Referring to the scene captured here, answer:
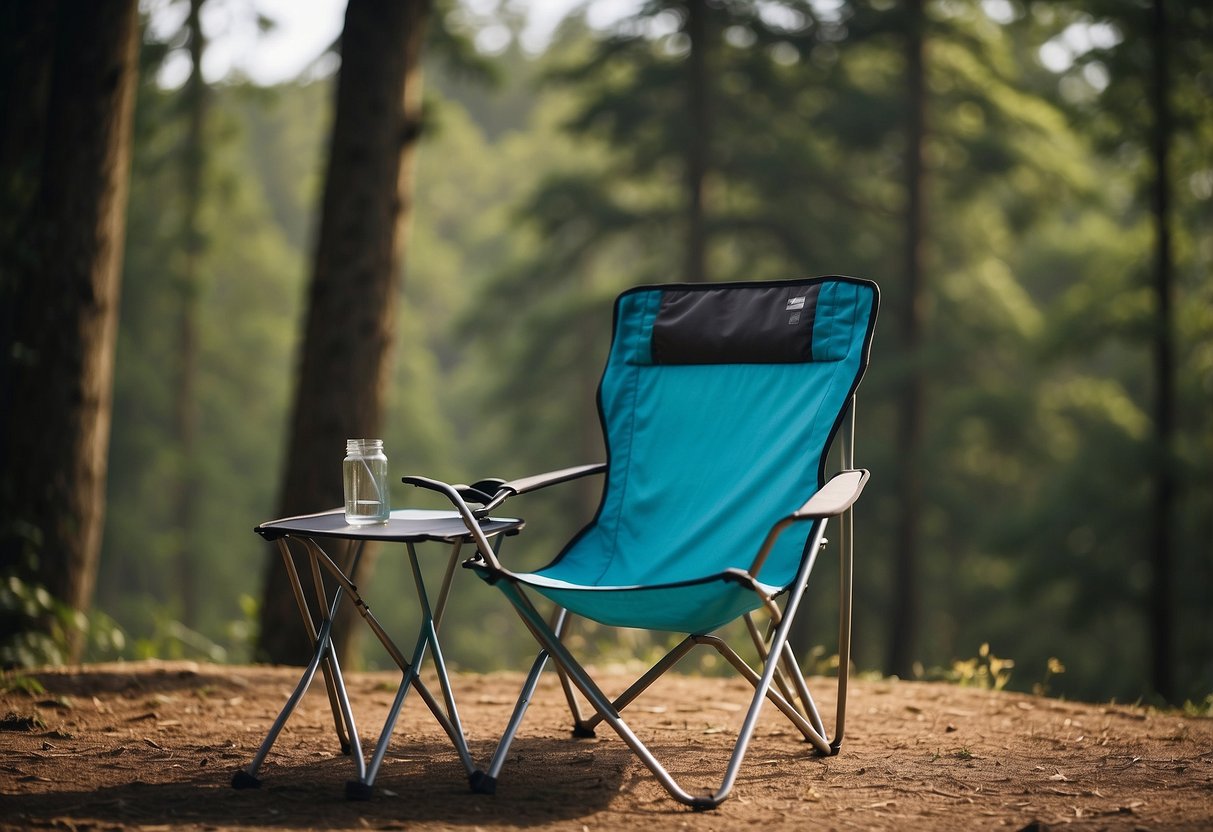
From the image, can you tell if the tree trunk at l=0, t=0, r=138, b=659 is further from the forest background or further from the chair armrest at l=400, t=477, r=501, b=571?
the chair armrest at l=400, t=477, r=501, b=571

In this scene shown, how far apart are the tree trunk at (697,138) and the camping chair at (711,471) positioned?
780cm

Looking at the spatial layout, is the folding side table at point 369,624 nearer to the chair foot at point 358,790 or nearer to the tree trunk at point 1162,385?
the chair foot at point 358,790

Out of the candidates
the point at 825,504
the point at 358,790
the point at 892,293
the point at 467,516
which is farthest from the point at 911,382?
the point at 358,790

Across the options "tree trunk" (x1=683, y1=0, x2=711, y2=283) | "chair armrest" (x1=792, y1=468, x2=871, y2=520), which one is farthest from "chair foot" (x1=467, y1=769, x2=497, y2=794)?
"tree trunk" (x1=683, y1=0, x2=711, y2=283)

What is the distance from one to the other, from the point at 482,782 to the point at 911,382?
8901 mm

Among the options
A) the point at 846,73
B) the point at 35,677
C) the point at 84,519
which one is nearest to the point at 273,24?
the point at 846,73

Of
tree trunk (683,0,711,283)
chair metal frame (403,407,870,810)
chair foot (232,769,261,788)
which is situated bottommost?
chair foot (232,769,261,788)

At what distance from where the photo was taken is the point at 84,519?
4344 millimetres

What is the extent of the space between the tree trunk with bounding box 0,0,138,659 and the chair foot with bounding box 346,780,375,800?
2.31 m

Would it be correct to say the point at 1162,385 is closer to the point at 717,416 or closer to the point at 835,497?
the point at 717,416

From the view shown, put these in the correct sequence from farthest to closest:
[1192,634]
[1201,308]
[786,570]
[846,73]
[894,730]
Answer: [846,73] → [1192,634] → [1201,308] → [894,730] → [786,570]

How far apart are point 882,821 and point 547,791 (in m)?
0.68

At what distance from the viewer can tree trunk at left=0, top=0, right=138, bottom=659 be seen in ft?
13.8

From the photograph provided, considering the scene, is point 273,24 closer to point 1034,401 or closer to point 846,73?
point 846,73
